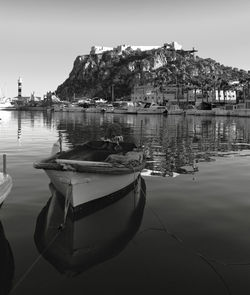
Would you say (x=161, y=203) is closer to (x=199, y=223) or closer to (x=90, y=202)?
(x=199, y=223)

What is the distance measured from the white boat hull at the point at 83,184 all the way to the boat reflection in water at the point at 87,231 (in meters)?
0.50

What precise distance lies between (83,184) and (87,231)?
1729 millimetres

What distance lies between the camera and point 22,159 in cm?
2803

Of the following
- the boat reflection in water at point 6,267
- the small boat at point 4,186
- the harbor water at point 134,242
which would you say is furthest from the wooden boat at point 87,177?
the boat reflection in water at point 6,267

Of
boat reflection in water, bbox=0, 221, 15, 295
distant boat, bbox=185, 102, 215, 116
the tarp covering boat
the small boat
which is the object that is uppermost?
distant boat, bbox=185, 102, 215, 116

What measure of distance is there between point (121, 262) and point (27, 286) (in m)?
2.74

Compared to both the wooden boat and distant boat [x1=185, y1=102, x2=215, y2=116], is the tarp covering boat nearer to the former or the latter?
the wooden boat

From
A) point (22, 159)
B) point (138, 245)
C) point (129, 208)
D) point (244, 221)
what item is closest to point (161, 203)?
point (129, 208)

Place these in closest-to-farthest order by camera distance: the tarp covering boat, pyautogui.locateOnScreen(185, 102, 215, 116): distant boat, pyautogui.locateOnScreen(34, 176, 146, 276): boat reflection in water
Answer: pyautogui.locateOnScreen(34, 176, 146, 276): boat reflection in water, the tarp covering boat, pyautogui.locateOnScreen(185, 102, 215, 116): distant boat

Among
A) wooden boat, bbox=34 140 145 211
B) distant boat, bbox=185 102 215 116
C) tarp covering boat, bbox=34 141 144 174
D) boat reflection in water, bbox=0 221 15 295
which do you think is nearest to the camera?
boat reflection in water, bbox=0 221 15 295

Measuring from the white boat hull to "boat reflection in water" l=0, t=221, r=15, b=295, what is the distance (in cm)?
266

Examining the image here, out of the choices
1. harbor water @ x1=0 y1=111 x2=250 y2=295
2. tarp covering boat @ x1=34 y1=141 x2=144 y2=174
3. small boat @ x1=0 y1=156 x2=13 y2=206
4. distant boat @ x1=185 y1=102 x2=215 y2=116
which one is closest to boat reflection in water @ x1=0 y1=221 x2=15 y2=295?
harbor water @ x1=0 y1=111 x2=250 y2=295

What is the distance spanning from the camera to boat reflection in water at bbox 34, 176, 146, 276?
9.83 m

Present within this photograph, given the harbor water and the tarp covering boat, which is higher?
the tarp covering boat
